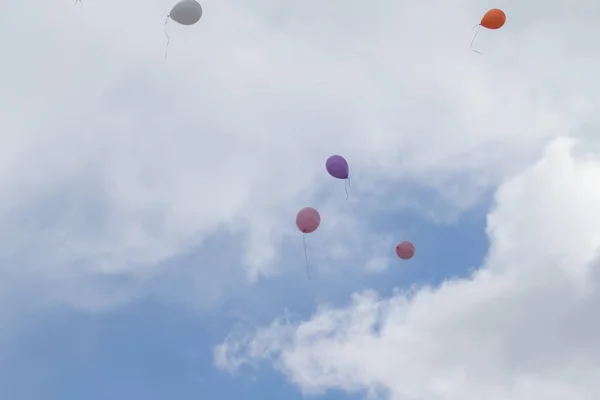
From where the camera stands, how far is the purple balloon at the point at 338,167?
84.0 ft

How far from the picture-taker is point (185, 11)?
953 inches

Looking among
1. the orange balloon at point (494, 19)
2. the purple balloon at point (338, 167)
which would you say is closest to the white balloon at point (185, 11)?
the purple balloon at point (338, 167)

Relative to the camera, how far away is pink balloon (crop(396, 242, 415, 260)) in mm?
27078

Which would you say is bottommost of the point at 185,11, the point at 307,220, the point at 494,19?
the point at 307,220

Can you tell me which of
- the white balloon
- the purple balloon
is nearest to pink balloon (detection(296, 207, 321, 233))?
the purple balloon

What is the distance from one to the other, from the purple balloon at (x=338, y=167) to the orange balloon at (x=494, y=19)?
6.64 m

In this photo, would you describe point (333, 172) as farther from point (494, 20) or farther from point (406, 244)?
point (494, 20)

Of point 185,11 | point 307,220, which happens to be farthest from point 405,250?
point 185,11

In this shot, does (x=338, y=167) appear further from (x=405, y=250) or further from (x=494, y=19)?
(x=494, y=19)

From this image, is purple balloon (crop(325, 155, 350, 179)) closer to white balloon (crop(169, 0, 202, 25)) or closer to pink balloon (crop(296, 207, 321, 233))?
pink balloon (crop(296, 207, 321, 233))

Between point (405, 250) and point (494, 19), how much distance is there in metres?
8.35

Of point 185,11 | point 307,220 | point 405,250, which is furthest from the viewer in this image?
point 405,250

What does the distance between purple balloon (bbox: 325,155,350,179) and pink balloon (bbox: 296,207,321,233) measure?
1.41 meters

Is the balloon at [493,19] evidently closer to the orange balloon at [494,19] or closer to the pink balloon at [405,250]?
the orange balloon at [494,19]
